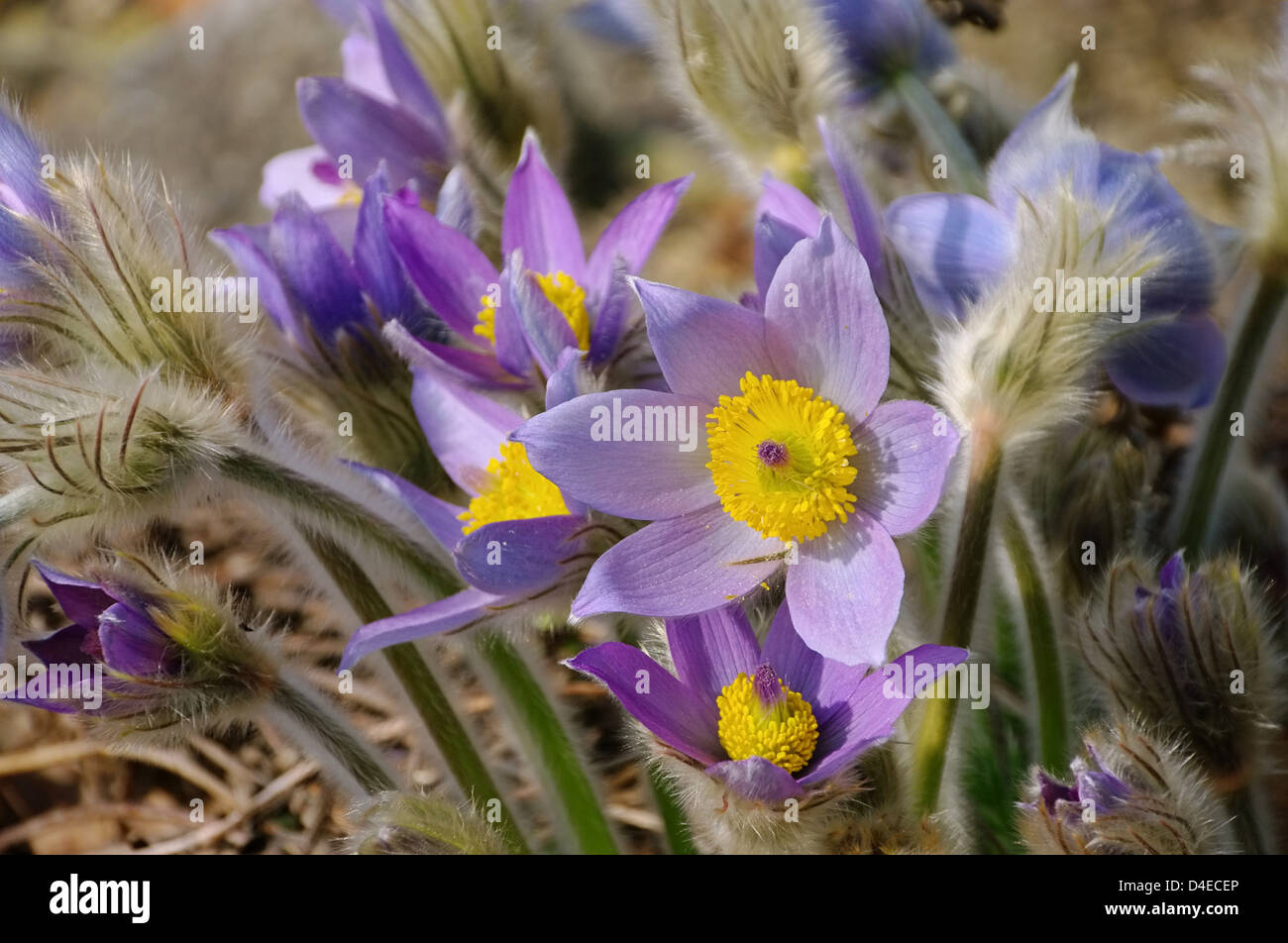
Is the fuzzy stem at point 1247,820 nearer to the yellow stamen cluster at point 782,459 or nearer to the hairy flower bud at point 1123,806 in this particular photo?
the hairy flower bud at point 1123,806

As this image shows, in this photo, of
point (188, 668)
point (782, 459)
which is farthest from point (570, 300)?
point (188, 668)

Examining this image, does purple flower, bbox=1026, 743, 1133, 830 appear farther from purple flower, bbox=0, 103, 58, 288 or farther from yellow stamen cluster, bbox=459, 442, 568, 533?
purple flower, bbox=0, 103, 58, 288

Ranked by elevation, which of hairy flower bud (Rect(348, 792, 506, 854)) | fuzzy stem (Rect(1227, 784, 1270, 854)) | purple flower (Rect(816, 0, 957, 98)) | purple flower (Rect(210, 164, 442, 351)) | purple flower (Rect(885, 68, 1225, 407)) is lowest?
fuzzy stem (Rect(1227, 784, 1270, 854))

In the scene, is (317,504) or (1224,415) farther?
(1224,415)

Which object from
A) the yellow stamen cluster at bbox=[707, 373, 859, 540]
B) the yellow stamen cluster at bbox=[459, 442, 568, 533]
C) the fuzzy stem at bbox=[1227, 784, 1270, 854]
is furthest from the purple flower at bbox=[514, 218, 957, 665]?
the fuzzy stem at bbox=[1227, 784, 1270, 854]

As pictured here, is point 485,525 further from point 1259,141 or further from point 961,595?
point 1259,141

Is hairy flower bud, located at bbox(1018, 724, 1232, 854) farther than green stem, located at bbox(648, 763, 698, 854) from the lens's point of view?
No
